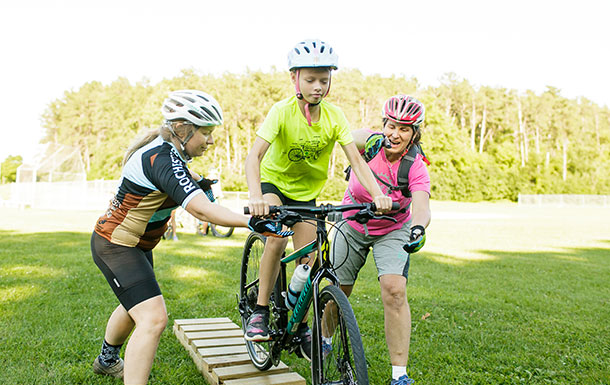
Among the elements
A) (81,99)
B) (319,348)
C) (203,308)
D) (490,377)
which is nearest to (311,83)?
(319,348)

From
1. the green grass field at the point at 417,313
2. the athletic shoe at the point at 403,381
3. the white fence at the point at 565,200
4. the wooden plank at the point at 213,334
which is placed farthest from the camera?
the white fence at the point at 565,200

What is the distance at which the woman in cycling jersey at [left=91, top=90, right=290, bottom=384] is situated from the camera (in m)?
3.05

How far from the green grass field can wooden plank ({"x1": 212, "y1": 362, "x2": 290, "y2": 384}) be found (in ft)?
0.87

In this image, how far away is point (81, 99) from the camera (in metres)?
70.1

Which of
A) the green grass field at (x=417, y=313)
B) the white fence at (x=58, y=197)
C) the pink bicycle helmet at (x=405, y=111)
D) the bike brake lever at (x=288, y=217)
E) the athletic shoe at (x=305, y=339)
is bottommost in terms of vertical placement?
the white fence at (x=58, y=197)

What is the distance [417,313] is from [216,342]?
2689 millimetres

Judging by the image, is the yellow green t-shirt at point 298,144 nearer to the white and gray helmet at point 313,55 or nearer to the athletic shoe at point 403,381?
the white and gray helmet at point 313,55

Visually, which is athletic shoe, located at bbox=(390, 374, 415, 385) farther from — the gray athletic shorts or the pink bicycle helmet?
the pink bicycle helmet

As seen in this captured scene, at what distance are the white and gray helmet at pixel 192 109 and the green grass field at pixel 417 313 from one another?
6.96 ft

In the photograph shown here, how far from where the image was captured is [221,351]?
4430 mm

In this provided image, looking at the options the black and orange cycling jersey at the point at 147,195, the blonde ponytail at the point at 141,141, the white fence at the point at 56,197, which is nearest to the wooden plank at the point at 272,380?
the black and orange cycling jersey at the point at 147,195

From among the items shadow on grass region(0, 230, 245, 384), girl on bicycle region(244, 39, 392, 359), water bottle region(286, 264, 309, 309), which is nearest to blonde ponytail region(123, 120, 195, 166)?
girl on bicycle region(244, 39, 392, 359)

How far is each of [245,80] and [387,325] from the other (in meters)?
48.4

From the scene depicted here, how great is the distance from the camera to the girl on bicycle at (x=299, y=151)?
363 centimetres
